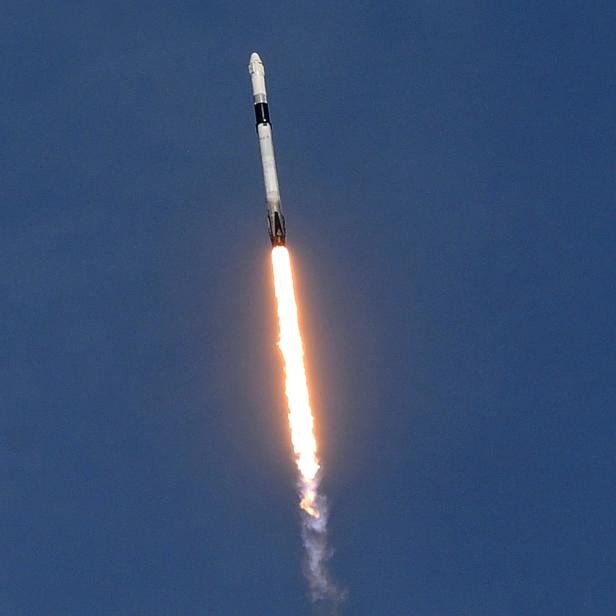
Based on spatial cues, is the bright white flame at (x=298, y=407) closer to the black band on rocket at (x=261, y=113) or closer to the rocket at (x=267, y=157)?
the rocket at (x=267, y=157)

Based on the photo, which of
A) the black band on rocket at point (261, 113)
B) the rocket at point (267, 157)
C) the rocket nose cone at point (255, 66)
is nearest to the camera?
the rocket at point (267, 157)

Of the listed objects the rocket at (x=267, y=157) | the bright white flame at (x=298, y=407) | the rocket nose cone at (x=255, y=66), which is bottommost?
the bright white flame at (x=298, y=407)

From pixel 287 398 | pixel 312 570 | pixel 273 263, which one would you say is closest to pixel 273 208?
pixel 273 263

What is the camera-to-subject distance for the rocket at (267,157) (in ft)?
439

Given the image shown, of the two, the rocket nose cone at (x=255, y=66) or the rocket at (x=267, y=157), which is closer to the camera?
the rocket at (x=267, y=157)

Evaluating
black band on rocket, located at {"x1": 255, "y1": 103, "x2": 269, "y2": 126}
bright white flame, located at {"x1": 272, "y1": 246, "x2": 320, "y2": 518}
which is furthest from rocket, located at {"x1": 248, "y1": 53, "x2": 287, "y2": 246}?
bright white flame, located at {"x1": 272, "y1": 246, "x2": 320, "y2": 518}

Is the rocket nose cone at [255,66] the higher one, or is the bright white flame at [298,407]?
the rocket nose cone at [255,66]

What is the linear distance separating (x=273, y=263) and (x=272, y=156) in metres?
7.41

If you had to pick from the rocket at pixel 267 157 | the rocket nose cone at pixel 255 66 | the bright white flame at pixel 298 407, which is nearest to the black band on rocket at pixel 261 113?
the rocket at pixel 267 157

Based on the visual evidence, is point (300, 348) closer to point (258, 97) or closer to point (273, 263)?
point (273, 263)

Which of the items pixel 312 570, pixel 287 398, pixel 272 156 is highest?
pixel 272 156

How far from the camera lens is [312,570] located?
142125 mm

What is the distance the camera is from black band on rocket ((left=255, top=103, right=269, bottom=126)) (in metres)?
138

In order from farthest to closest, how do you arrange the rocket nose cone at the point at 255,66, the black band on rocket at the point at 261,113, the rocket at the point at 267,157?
1. the rocket nose cone at the point at 255,66
2. the black band on rocket at the point at 261,113
3. the rocket at the point at 267,157
